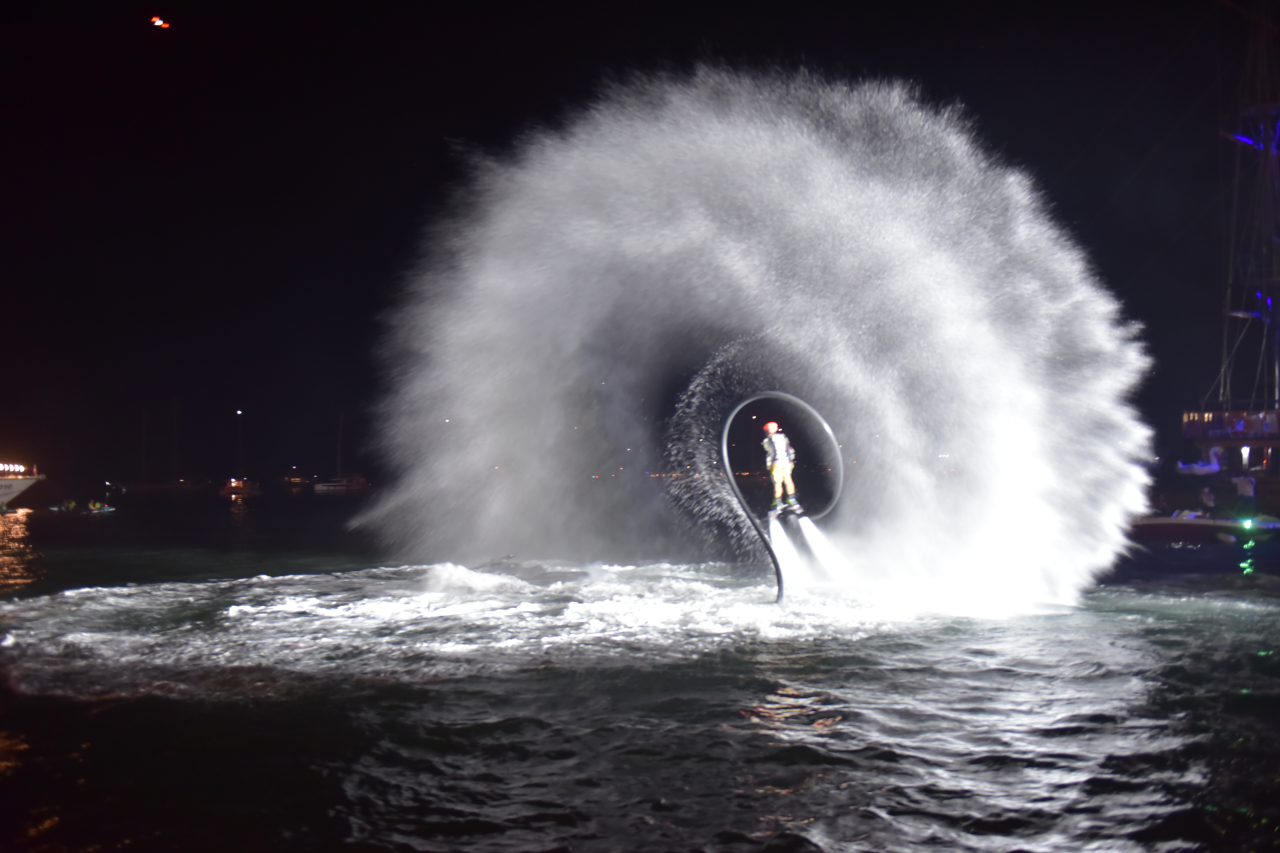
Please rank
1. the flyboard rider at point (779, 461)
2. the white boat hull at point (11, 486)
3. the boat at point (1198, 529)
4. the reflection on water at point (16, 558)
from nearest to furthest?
the flyboard rider at point (779, 461) → the reflection on water at point (16, 558) → the boat at point (1198, 529) → the white boat hull at point (11, 486)

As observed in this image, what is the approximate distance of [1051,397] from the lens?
20672 mm

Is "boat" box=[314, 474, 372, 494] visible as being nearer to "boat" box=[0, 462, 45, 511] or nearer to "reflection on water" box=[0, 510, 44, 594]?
"boat" box=[0, 462, 45, 511]

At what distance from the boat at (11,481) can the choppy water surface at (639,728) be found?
58092mm

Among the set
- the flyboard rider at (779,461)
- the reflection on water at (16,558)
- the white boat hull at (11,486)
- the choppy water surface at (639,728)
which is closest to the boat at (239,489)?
the white boat hull at (11,486)

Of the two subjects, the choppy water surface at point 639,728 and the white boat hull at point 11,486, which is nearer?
the choppy water surface at point 639,728

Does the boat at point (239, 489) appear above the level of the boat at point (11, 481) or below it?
below

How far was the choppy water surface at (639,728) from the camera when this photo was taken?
6.23 meters

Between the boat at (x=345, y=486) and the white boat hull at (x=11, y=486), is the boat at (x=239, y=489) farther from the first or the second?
the white boat hull at (x=11, y=486)

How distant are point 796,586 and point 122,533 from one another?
33860mm

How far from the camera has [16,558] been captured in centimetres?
2711

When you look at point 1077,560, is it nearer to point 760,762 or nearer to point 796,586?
point 796,586

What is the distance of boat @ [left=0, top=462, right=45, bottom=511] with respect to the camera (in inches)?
2435

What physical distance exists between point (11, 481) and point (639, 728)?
→ 2819 inches

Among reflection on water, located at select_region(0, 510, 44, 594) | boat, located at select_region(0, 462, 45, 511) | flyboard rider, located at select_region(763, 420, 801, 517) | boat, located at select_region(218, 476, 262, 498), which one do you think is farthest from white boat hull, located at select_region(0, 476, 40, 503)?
flyboard rider, located at select_region(763, 420, 801, 517)
